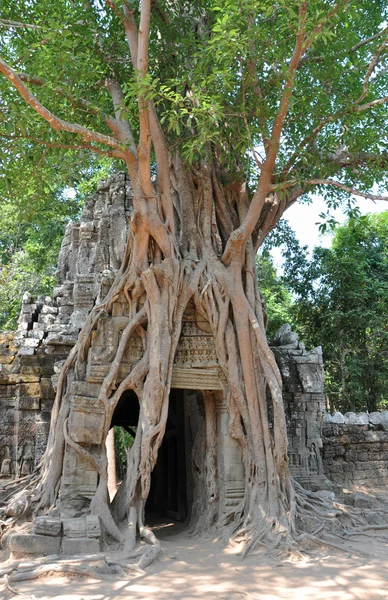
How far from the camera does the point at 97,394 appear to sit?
589cm

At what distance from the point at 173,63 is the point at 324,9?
2151mm

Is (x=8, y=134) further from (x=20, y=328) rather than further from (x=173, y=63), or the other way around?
(x=20, y=328)

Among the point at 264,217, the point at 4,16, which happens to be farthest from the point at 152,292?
the point at 4,16

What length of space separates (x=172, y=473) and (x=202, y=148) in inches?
185

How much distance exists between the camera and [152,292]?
20.0ft

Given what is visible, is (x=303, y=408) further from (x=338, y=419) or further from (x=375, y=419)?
(x=375, y=419)

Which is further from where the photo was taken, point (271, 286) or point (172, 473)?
point (271, 286)

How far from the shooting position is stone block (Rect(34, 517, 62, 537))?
16.0 feet

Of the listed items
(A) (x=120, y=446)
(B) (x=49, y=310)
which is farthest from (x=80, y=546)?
(A) (x=120, y=446)

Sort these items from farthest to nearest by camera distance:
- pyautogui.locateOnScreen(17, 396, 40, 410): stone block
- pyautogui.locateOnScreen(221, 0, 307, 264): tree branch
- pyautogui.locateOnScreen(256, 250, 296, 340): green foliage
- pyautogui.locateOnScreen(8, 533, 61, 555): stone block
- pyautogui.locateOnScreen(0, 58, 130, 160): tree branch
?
pyautogui.locateOnScreen(256, 250, 296, 340): green foliage → pyautogui.locateOnScreen(17, 396, 40, 410): stone block → pyautogui.locateOnScreen(221, 0, 307, 264): tree branch → pyautogui.locateOnScreen(0, 58, 130, 160): tree branch → pyautogui.locateOnScreen(8, 533, 61, 555): stone block

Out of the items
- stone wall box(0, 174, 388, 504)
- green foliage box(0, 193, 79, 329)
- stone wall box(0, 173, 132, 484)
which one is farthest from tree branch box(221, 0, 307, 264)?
green foliage box(0, 193, 79, 329)

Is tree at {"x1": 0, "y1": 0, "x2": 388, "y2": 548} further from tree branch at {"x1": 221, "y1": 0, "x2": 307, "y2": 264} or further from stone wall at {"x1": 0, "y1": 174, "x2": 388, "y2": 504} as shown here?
stone wall at {"x1": 0, "y1": 174, "x2": 388, "y2": 504}

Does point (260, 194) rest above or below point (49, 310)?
above

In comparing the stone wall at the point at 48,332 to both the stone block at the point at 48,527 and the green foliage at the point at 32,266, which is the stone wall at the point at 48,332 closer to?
the stone block at the point at 48,527
